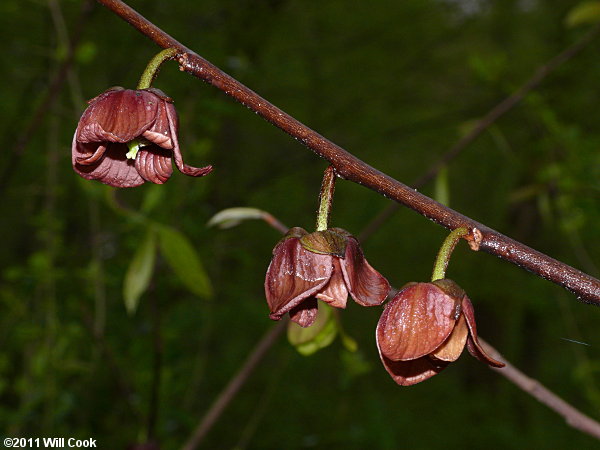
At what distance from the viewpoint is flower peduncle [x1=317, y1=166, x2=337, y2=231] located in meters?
0.96

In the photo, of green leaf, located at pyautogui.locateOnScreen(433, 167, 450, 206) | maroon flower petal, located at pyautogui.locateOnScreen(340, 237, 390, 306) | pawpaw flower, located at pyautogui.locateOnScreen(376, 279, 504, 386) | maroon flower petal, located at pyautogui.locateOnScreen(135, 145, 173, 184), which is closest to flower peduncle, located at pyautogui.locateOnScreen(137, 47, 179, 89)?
maroon flower petal, located at pyautogui.locateOnScreen(135, 145, 173, 184)

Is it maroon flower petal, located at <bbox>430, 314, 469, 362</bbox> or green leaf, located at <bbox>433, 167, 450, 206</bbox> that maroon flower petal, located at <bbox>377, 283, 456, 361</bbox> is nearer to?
maroon flower petal, located at <bbox>430, 314, 469, 362</bbox>

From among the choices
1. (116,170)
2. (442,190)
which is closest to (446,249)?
(116,170)

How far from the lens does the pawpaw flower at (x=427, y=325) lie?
978 mm

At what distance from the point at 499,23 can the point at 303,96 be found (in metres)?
2.67

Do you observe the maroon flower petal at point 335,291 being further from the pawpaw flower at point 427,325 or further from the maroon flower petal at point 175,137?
the maroon flower petal at point 175,137

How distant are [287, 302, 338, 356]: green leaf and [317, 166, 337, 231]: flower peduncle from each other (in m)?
0.53

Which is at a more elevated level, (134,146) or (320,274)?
(134,146)

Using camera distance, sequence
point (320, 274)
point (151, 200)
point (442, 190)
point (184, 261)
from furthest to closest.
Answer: point (151, 200), point (184, 261), point (442, 190), point (320, 274)

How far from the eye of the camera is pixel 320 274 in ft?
3.29

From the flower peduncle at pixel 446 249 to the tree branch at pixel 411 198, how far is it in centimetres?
1

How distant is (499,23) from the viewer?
6887 mm

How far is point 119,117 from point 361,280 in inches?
17.7

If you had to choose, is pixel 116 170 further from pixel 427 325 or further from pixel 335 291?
pixel 427 325
